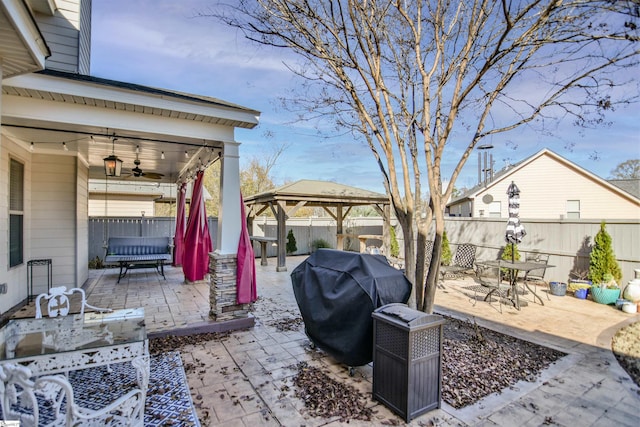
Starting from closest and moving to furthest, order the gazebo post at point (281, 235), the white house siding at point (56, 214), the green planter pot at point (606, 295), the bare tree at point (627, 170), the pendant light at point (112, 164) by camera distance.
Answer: the pendant light at point (112, 164)
the white house siding at point (56, 214)
the green planter pot at point (606, 295)
the gazebo post at point (281, 235)
the bare tree at point (627, 170)

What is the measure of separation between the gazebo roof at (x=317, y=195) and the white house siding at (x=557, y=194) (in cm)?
658

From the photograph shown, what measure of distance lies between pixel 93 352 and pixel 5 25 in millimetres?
2414

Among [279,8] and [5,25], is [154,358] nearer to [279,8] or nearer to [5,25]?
[5,25]

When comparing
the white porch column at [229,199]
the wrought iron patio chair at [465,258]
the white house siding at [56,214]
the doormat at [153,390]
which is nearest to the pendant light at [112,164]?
the white house siding at [56,214]

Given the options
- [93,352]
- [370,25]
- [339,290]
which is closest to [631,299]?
[339,290]

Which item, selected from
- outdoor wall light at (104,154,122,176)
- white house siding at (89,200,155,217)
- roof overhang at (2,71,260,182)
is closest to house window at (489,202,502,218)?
roof overhang at (2,71,260,182)

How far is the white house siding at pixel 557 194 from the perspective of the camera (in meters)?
12.7

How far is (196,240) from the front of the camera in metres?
6.78

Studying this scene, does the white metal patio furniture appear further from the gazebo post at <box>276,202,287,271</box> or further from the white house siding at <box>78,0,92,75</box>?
the gazebo post at <box>276,202,287,271</box>

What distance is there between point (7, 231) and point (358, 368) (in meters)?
5.14

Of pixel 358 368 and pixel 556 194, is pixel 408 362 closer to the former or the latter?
pixel 358 368

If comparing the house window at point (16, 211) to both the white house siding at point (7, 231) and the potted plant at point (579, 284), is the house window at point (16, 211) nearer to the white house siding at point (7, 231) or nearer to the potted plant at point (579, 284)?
the white house siding at point (7, 231)

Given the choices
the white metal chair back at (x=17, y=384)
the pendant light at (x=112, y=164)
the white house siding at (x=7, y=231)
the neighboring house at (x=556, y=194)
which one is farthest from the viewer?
the neighboring house at (x=556, y=194)

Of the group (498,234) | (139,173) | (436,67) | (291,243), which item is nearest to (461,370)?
(436,67)
